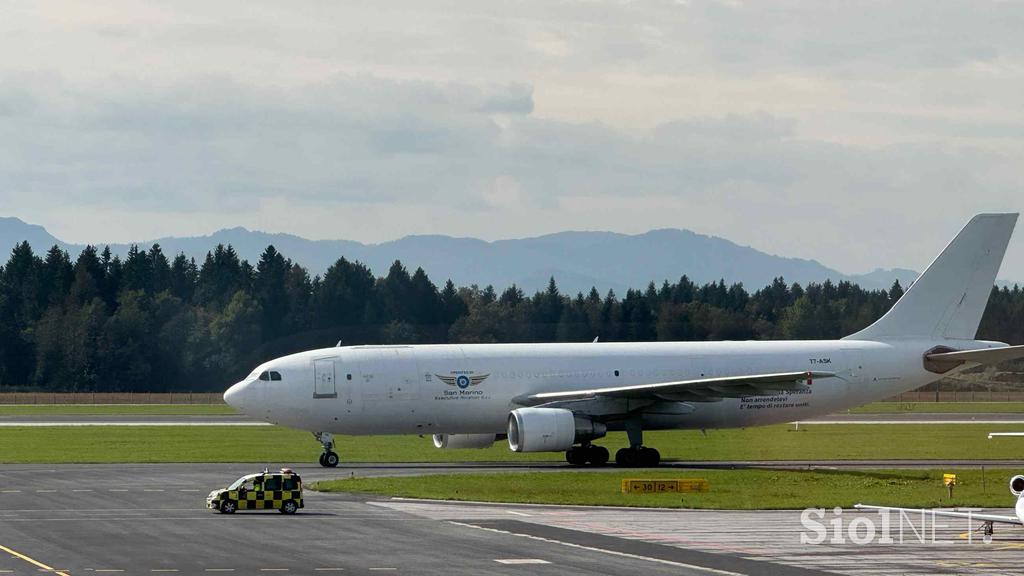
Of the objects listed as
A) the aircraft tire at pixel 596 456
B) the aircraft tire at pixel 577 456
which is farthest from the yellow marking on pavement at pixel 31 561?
the aircraft tire at pixel 596 456

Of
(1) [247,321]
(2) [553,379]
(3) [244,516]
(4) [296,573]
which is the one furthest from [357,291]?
(4) [296,573]

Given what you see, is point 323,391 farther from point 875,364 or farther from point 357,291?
point 357,291

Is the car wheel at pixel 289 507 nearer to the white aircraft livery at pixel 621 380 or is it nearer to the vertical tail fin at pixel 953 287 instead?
the white aircraft livery at pixel 621 380

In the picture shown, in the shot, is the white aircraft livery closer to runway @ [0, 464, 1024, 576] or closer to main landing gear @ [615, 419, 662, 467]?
main landing gear @ [615, 419, 662, 467]

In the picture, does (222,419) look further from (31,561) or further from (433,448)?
(31,561)

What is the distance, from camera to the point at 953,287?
63.1 m

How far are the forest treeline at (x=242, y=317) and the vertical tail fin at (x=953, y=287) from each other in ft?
216

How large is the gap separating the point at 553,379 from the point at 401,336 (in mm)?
103402

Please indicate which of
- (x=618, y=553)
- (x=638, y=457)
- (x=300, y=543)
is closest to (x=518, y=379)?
(x=638, y=457)

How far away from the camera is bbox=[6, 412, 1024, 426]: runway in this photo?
8872 centimetres

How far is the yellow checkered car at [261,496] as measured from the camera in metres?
40.7

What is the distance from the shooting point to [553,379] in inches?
2361

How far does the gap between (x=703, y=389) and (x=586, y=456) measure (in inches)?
208

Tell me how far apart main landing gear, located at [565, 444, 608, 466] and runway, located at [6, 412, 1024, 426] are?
3014 centimetres
